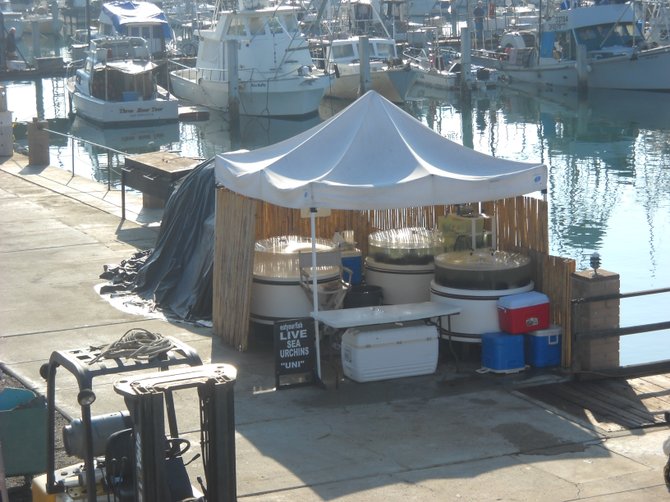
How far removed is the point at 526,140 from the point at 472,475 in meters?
34.9

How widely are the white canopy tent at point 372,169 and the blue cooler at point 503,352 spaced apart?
1.40 meters

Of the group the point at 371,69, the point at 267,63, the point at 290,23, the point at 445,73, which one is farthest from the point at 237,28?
the point at 445,73

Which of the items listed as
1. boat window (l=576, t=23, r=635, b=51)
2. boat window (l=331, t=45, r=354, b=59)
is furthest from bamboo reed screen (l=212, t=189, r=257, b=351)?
boat window (l=576, t=23, r=635, b=51)

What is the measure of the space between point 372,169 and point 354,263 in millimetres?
1808

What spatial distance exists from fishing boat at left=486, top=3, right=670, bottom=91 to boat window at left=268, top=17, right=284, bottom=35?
52.5ft

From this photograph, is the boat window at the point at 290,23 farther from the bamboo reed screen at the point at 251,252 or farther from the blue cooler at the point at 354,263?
the blue cooler at the point at 354,263

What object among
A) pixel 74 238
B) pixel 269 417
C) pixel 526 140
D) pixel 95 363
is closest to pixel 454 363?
pixel 269 417

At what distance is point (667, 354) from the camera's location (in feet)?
53.0

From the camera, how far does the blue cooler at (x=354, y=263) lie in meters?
13.3

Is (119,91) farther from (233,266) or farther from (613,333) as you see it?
(613,333)

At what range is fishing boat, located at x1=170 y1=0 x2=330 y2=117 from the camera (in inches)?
1921

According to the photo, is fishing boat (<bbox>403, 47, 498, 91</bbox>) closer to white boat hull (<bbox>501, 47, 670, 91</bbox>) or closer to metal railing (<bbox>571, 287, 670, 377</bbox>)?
white boat hull (<bbox>501, 47, 670, 91</bbox>)

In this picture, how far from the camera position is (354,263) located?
13.4 metres

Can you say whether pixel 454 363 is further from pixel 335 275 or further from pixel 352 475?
pixel 352 475
